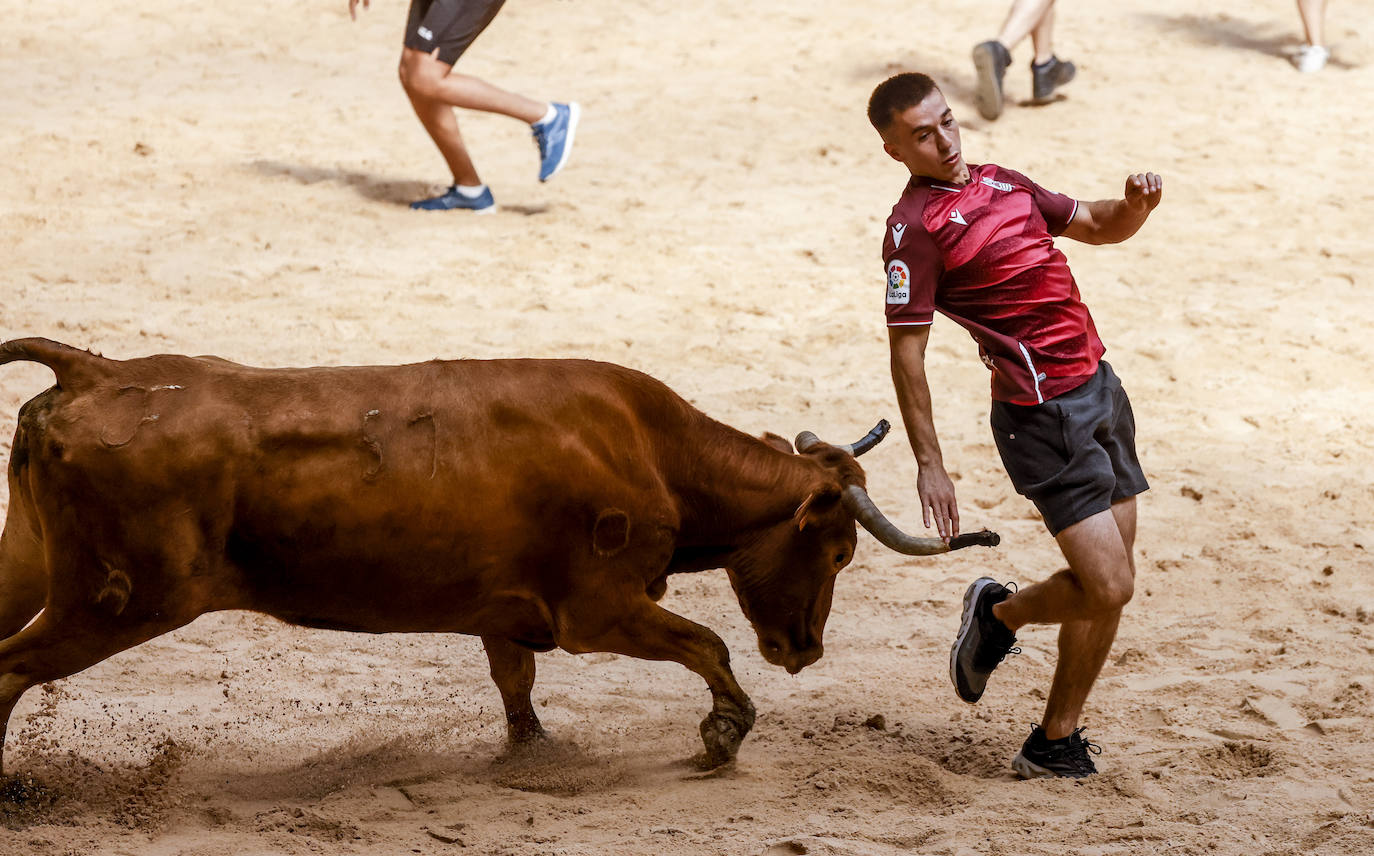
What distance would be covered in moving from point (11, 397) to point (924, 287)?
16.0 feet

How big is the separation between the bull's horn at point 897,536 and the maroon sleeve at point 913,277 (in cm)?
58

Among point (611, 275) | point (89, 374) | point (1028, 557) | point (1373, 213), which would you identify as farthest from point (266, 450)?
point (1373, 213)

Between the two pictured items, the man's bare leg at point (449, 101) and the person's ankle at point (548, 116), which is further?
the person's ankle at point (548, 116)

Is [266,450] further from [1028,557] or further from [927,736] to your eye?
[1028,557]

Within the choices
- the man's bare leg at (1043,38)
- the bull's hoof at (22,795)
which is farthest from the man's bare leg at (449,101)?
the bull's hoof at (22,795)

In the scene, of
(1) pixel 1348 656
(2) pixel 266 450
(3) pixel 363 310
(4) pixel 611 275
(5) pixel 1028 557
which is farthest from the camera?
(4) pixel 611 275

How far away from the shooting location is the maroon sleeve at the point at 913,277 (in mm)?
4516

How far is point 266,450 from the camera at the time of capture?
4148 millimetres

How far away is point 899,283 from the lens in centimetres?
454

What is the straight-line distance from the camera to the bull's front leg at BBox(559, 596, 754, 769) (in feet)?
15.1

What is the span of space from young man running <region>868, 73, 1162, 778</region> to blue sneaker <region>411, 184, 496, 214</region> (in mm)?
6007

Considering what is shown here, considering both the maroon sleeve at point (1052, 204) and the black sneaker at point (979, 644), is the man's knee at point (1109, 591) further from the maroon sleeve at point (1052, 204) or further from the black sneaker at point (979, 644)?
the maroon sleeve at point (1052, 204)

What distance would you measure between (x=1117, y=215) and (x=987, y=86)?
759 cm

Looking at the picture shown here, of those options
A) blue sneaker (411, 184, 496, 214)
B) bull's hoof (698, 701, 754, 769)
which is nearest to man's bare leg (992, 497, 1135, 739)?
bull's hoof (698, 701, 754, 769)
